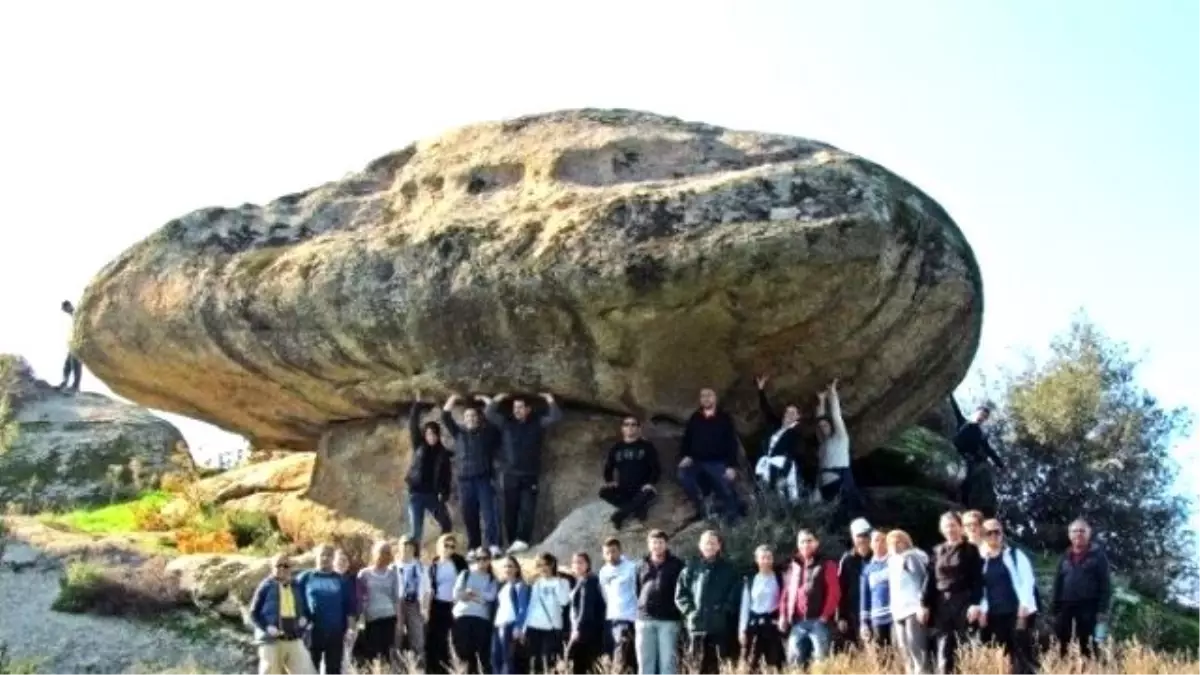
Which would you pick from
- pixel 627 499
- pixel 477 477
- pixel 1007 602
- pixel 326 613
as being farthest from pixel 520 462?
pixel 1007 602

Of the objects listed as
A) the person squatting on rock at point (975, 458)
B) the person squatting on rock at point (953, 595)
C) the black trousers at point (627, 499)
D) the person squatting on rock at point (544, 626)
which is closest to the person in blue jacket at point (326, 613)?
the person squatting on rock at point (544, 626)

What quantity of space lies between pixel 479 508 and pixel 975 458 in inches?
270

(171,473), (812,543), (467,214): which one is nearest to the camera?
(812,543)

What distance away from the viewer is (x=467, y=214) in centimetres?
1817

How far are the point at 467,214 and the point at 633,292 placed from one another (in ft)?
8.72

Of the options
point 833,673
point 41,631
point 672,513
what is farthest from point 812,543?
point 41,631

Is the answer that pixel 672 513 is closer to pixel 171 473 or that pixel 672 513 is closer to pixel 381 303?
pixel 381 303

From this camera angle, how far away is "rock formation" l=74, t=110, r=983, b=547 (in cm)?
1662

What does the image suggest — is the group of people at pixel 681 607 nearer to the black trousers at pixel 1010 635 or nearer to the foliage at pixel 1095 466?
the black trousers at pixel 1010 635

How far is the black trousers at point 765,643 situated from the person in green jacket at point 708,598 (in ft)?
0.76

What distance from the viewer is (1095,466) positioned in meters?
25.5

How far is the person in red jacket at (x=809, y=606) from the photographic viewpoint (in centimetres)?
1278

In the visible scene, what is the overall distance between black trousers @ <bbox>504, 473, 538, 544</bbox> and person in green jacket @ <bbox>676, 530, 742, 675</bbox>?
405 centimetres

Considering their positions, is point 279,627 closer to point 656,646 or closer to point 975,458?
point 656,646
